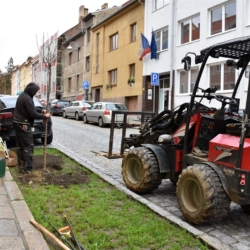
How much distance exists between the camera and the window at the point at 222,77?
59.3ft

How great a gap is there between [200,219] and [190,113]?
4.82 ft

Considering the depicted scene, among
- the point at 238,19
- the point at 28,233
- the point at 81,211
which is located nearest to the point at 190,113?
the point at 81,211

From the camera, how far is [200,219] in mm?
4070

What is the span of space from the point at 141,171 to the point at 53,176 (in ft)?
5.98

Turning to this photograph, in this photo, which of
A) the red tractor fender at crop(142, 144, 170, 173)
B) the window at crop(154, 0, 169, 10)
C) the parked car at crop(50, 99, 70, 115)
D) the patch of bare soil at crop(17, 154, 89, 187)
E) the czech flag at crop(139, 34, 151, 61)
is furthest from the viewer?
the parked car at crop(50, 99, 70, 115)

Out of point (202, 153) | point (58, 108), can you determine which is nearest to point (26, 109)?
point (202, 153)

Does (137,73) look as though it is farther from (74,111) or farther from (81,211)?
(81,211)

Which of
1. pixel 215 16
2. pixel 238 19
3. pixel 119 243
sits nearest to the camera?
pixel 119 243

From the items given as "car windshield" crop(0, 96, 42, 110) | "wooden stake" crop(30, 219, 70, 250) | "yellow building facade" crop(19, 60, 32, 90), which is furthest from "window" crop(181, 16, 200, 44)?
"yellow building facade" crop(19, 60, 32, 90)

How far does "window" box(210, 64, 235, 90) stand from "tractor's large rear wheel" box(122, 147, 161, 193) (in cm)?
1349

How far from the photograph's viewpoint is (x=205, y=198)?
396cm

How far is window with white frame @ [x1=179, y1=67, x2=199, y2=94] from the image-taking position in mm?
20719

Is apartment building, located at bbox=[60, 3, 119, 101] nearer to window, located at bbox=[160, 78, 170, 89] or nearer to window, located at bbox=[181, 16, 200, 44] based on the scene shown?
window, located at bbox=[160, 78, 170, 89]

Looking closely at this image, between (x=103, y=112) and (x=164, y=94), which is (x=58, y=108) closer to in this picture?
(x=164, y=94)
